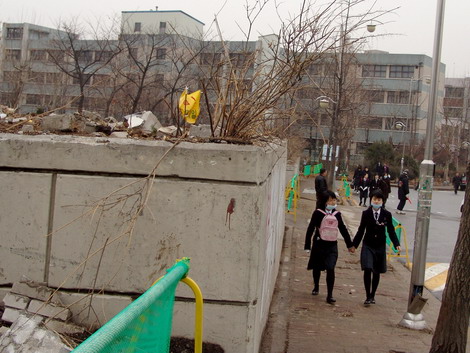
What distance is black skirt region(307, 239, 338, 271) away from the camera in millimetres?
7758

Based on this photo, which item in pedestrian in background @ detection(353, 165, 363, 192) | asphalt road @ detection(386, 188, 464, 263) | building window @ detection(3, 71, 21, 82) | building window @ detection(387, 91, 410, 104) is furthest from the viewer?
building window @ detection(387, 91, 410, 104)

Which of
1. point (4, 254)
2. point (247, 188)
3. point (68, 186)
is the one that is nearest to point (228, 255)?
point (247, 188)

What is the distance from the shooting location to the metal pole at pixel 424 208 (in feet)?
22.4

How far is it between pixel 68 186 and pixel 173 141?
2.90 ft

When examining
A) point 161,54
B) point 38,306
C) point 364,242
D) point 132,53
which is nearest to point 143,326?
point 38,306

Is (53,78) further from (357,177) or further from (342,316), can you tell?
(342,316)

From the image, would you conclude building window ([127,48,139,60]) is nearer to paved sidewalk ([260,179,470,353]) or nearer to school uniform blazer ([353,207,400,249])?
paved sidewalk ([260,179,470,353])

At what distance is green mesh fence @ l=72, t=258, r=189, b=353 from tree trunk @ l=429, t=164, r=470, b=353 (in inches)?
132

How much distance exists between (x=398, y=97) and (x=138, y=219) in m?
62.9

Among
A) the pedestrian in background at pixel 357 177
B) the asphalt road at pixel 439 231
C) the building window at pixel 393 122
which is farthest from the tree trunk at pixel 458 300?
the building window at pixel 393 122

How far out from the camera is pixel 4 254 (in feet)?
14.0

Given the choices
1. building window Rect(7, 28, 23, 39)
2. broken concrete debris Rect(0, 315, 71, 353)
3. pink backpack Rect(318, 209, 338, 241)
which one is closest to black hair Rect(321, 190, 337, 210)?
pink backpack Rect(318, 209, 338, 241)

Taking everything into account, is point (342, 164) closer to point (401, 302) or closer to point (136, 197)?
point (401, 302)

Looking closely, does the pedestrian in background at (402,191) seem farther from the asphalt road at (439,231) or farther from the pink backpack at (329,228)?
the pink backpack at (329,228)
